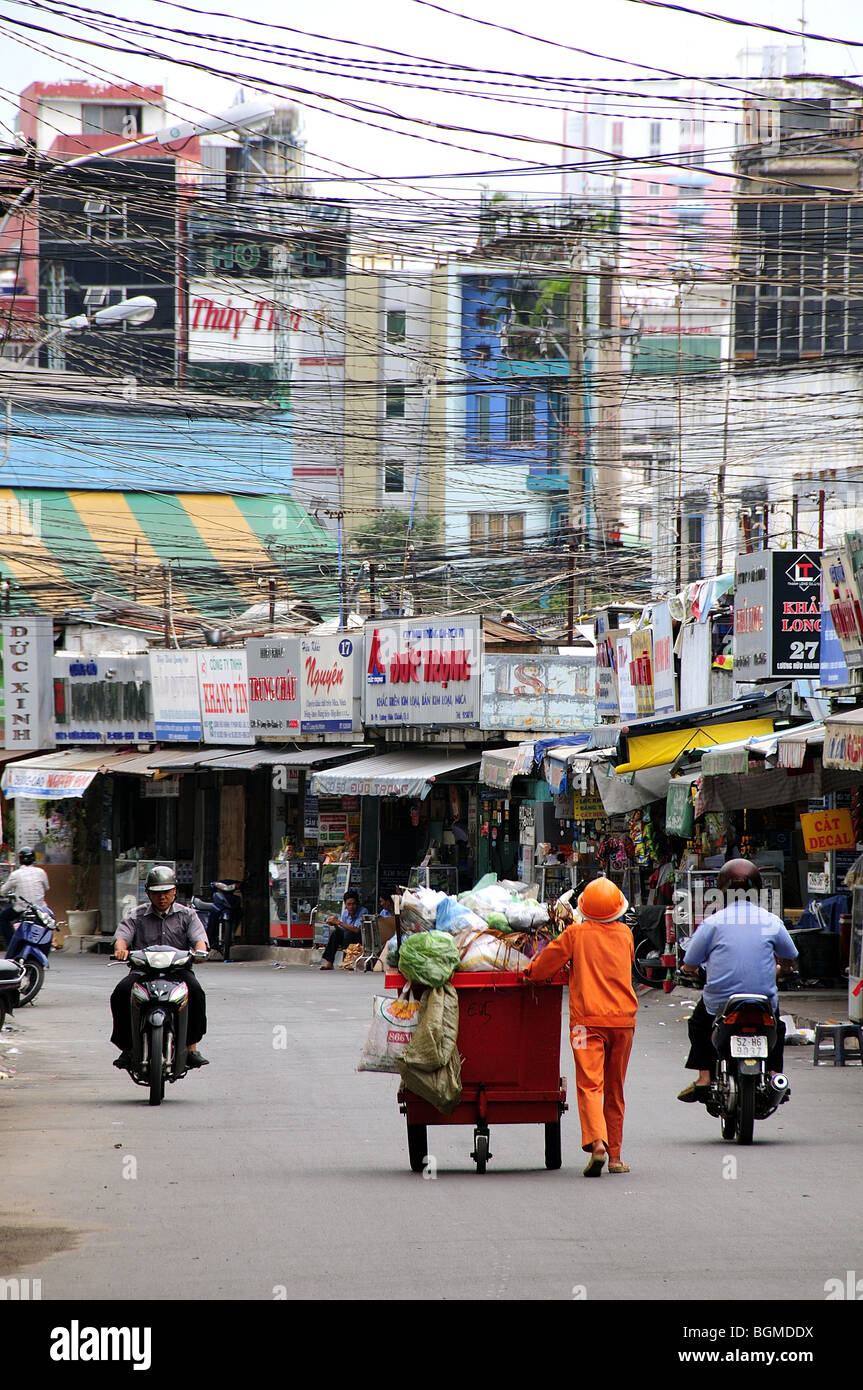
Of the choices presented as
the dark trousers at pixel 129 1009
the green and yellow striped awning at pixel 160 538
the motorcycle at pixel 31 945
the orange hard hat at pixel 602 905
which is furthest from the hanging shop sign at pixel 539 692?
the orange hard hat at pixel 602 905

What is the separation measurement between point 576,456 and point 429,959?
110 feet

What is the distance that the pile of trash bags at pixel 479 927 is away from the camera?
9.68m

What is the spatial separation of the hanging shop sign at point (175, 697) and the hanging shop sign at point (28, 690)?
2.74m

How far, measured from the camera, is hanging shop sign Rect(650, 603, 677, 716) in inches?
1006

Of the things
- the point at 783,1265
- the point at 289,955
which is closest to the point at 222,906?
the point at 289,955

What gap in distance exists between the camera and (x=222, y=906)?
33.3m

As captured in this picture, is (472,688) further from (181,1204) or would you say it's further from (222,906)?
(181,1204)

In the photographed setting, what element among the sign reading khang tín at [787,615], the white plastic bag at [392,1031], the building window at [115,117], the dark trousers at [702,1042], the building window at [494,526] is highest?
the building window at [115,117]

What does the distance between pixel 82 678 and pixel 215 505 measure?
49.2 ft

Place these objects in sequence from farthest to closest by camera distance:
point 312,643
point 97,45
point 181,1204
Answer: point 312,643
point 97,45
point 181,1204

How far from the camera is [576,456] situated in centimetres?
4206

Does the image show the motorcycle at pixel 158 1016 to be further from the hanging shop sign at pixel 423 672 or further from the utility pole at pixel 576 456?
the hanging shop sign at pixel 423 672

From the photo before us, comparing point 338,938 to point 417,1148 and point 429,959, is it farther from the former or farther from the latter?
point 429,959

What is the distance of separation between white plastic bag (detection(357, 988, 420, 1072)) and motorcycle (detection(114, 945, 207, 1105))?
3417mm
